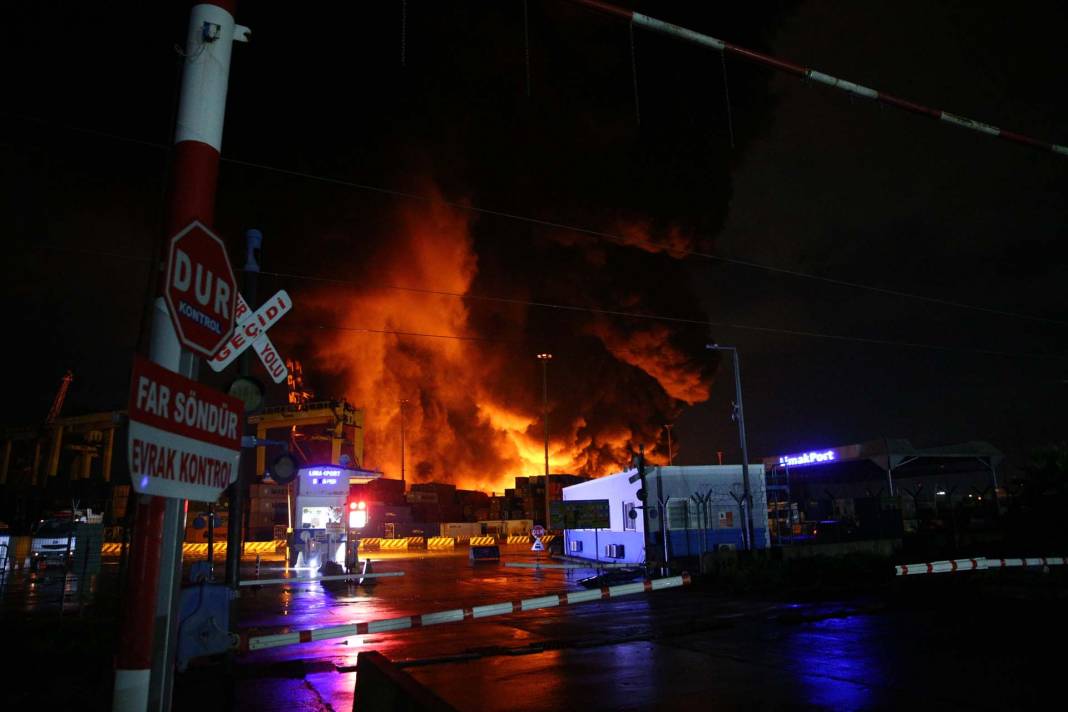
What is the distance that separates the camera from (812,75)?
543 inches

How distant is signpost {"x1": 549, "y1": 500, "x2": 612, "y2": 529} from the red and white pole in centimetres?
1877

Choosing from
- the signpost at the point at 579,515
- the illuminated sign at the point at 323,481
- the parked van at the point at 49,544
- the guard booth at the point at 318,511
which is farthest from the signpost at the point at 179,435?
the parked van at the point at 49,544

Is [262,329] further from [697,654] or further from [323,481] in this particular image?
[323,481]

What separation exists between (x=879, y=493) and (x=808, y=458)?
1128cm

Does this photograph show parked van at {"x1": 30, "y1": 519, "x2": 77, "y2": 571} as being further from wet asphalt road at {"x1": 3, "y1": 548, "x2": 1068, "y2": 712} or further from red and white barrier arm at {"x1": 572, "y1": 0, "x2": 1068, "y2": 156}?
red and white barrier arm at {"x1": 572, "y1": 0, "x2": 1068, "y2": 156}

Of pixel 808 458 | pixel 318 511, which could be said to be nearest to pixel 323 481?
pixel 318 511

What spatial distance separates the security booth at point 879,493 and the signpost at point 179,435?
73.8 feet

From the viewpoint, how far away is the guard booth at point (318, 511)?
2480 cm

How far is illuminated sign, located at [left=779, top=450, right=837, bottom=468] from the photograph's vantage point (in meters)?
40.0

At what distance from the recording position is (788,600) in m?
15.0

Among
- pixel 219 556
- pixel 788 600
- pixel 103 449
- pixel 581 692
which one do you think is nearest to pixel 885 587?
pixel 788 600

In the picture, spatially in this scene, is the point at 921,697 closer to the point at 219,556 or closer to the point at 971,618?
the point at 971,618

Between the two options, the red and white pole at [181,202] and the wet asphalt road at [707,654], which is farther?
the wet asphalt road at [707,654]

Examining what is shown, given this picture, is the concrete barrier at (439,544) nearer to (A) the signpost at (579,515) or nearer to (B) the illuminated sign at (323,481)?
(B) the illuminated sign at (323,481)
